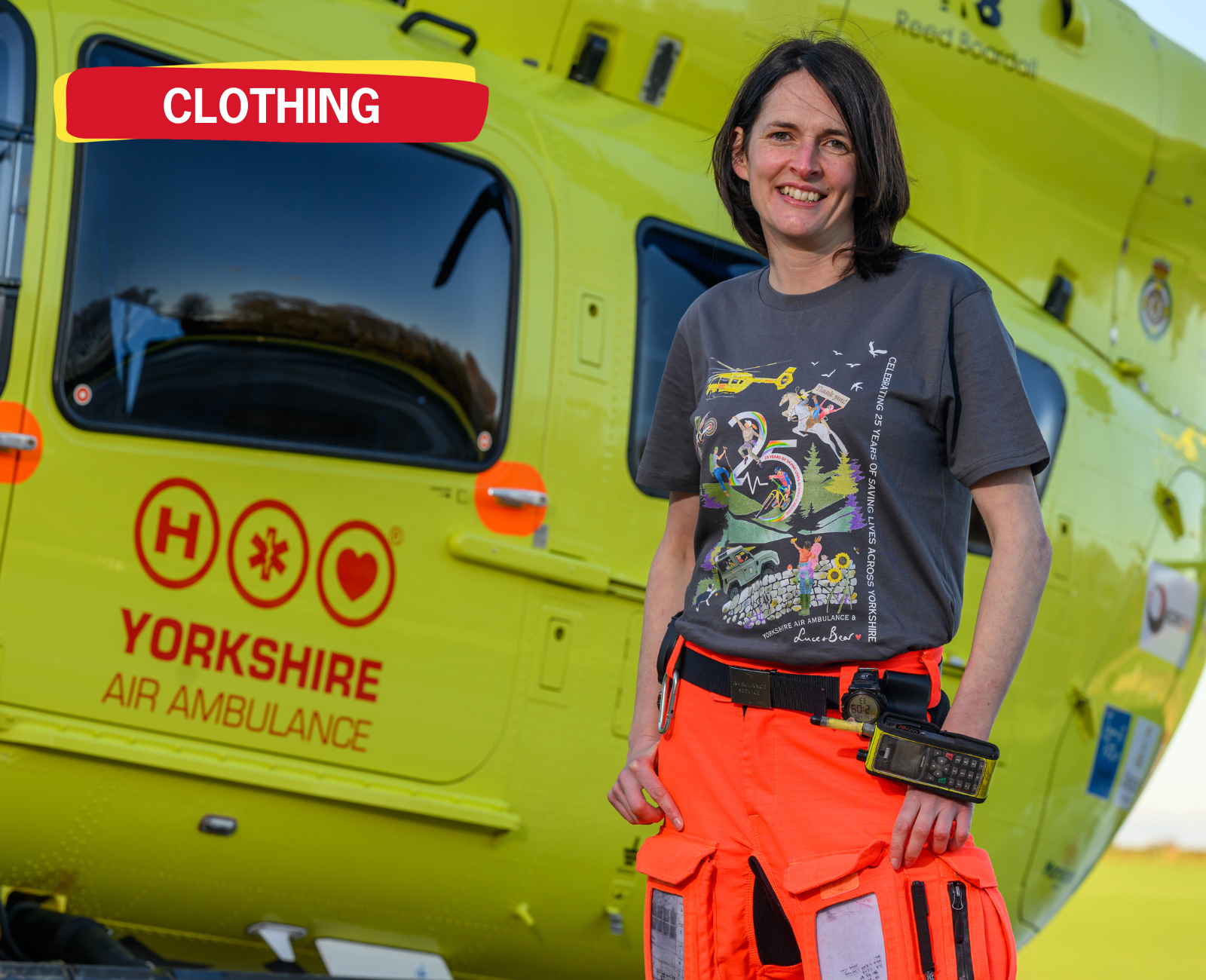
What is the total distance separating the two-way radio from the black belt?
96 mm

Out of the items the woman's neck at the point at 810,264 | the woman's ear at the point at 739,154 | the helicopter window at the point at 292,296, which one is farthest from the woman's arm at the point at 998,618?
the helicopter window at the point at 292,296

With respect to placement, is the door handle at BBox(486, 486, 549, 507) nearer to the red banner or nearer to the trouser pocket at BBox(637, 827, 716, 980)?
the red banner

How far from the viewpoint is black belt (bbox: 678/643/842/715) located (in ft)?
5.18

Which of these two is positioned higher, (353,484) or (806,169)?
(806,169)

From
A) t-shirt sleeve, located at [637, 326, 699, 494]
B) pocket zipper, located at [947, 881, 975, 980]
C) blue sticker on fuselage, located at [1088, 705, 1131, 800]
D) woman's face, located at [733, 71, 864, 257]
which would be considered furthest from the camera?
blue sticker on fuselage, located at [1088, 705, 1131, 800]

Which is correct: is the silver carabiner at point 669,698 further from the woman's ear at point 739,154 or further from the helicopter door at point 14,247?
the helicopter door at point 14,247

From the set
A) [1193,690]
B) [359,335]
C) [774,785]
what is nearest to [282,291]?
[359,335]


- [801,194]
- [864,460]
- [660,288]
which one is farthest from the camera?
[660,288]

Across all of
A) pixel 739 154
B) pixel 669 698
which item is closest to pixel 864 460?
pixel 669 698

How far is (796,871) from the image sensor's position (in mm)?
1541

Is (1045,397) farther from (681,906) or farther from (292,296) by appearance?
(681,906)

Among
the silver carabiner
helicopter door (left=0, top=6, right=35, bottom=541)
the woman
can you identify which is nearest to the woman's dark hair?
the woman

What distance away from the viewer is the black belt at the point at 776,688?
1.58 meters

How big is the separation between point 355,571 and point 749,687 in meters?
1.47
